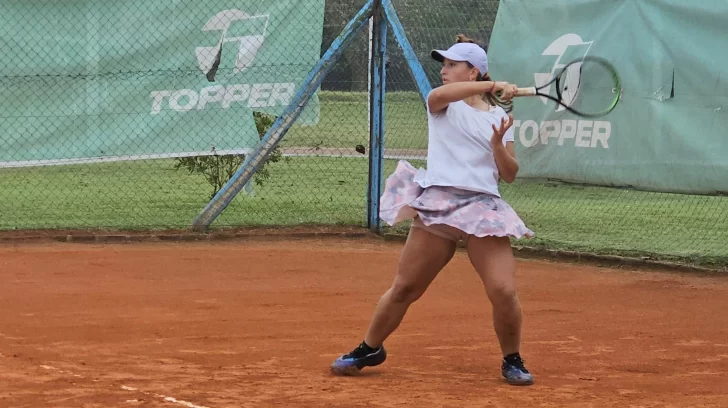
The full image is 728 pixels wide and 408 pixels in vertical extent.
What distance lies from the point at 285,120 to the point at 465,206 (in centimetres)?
561

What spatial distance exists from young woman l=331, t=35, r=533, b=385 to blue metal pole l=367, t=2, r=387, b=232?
5501 mm

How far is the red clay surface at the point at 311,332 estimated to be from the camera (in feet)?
17.6

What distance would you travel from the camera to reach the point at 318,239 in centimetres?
1109

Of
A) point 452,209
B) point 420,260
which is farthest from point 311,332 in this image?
point 452,209

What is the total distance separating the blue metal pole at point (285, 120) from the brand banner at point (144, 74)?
253mm

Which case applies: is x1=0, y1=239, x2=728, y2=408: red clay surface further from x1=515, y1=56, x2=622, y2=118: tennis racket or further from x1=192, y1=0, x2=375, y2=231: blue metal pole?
x1=515, y1=56, x2=622, y2=118: tennis racket

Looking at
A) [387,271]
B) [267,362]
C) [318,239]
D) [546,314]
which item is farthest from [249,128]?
[267,362]

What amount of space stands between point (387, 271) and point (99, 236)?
2.81 metres

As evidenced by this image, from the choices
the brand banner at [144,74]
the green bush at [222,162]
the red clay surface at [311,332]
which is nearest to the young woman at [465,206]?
the red clay surface at [311,332]

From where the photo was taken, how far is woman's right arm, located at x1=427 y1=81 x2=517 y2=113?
212 inches

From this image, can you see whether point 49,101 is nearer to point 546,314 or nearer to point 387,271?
point 387,271

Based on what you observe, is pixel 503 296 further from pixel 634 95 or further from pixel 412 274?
pixel 634 95

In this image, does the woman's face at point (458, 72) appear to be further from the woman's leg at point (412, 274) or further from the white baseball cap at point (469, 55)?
the woman's leg at point (412, 274)

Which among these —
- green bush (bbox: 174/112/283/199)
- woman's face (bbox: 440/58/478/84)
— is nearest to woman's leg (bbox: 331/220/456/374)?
woman's face (bbox: 440/58/478/84)
